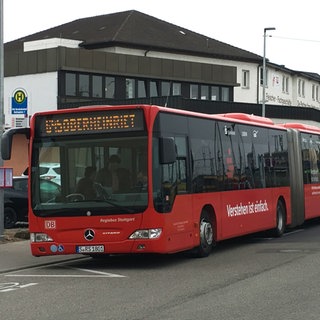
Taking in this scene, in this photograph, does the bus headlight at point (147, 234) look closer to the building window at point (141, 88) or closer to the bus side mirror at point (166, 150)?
the bus side mirror at point (166, 150)

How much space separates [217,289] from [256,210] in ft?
21.3

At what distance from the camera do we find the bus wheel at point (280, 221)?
55.5 ft

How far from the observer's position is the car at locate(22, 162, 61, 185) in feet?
37.8

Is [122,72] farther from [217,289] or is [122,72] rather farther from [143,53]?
[217,289]

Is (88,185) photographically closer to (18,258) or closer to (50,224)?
(50,224)

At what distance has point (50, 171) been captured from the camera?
38.0 ft

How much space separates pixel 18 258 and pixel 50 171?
2.65 m

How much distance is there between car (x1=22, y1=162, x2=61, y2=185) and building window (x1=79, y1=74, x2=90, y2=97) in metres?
27.1

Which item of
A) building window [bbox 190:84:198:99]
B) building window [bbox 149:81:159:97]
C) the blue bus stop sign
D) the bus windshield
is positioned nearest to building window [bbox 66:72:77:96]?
building window [bbox 149:81:159:97]

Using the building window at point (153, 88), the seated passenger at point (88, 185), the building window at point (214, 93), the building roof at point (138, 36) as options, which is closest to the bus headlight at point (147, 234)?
→ the seated passenger at point (88, 185)

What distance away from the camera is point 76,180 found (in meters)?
11.4

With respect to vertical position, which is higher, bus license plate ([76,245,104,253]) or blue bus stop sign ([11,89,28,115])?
blue bus stop sign ([11,89,28,115])

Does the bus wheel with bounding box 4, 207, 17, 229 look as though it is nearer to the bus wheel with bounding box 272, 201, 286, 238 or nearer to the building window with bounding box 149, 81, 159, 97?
the bus wheel with bounding box 272, 201, 286, 238

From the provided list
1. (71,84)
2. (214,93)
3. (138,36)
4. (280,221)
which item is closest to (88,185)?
(280,221)
